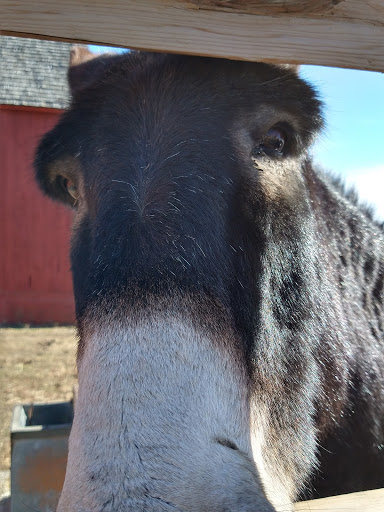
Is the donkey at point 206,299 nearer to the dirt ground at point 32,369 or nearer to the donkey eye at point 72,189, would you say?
the donkey eye at point 72,189

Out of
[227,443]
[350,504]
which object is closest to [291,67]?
[227,443]

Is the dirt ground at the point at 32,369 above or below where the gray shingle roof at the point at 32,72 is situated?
below

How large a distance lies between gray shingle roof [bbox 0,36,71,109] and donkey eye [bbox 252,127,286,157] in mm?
9539

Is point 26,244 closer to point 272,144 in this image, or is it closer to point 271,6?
point 272,144

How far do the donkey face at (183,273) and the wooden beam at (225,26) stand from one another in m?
0.48

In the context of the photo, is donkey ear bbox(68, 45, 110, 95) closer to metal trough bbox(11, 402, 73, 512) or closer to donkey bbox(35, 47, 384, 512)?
donkey bbox(35, 47, 384, 512)

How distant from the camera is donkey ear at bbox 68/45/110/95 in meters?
2.68

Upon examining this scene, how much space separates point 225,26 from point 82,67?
1661mm

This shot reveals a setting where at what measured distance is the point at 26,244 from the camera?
34.7 ft

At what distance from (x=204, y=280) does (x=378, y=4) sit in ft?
3.37

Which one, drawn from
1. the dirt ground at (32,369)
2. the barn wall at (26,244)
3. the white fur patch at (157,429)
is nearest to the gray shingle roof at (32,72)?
the barn wall at (26,244)

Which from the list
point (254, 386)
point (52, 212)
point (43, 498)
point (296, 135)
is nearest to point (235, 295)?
point (254, 386)

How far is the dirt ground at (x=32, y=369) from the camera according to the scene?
243 inches

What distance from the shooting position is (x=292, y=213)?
7.10 feet
